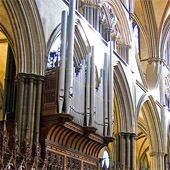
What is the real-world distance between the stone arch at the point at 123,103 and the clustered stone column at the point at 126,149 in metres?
0.23

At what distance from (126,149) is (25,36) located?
7018 millimetres

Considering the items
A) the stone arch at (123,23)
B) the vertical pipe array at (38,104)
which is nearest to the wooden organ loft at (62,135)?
the vertical pipe array at (38,104)

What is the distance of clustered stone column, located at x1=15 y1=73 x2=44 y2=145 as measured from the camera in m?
10.8

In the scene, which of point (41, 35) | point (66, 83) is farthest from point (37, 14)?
point (66, 83)

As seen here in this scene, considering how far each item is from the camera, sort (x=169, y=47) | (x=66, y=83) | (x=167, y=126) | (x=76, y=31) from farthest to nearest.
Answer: (x=169, y=47)
(x=167, y=126)
(x=76, y=31)
(x=66, y=83)

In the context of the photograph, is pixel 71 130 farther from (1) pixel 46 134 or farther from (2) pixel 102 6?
(2) pixel 102 6

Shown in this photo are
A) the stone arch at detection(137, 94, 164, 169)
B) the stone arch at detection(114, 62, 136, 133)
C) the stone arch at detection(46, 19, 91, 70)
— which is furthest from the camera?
the stone arch at detection(137, 94, 164, 169)

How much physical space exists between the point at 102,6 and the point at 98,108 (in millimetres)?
5154

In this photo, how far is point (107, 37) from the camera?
647 inches

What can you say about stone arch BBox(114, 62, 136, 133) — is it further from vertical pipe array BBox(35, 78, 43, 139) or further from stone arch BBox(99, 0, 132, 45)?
vertical pipe array BBox(35, 78, 43, 139)

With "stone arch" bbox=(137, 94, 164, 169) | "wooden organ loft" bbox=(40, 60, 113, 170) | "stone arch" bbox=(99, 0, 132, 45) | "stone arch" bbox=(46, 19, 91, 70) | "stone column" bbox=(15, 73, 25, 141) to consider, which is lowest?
"wooden organ loft" bbox=(40, 60, 113, 170)

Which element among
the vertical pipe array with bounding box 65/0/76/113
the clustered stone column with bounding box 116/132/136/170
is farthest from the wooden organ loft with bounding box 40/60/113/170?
the clustered stone column with bounding box 116/132/136/170

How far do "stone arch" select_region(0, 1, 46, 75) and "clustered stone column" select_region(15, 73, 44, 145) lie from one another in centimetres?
21

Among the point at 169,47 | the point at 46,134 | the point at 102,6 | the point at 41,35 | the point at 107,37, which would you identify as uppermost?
the point at 169,47
